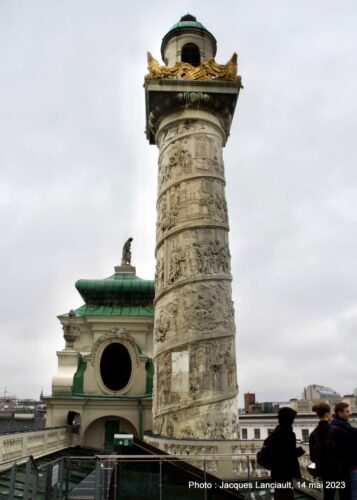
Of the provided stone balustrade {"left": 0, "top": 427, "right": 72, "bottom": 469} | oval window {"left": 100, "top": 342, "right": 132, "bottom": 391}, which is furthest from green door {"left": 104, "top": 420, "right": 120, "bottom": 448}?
stone balustrade {"left": 0, "top": 427, "right": 72, "bottom": 469}

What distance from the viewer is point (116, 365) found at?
62.5ft

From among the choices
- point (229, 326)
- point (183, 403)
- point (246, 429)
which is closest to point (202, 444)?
point (183, 403)

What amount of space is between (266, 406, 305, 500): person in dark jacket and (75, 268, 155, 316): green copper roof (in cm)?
1613

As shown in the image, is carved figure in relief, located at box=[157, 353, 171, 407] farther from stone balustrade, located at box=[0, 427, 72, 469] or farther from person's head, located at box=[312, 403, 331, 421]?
person's head, located at box=[312, 403, 331, 421]

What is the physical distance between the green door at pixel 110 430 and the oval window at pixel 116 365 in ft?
4.45

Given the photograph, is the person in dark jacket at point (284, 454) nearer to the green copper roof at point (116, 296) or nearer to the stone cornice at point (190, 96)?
the stone cornice at point (190, 96)

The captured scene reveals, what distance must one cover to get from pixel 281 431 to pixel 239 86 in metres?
12.2

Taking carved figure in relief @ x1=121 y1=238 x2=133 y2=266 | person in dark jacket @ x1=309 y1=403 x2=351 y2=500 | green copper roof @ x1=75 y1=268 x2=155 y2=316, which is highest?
carved figure in relief @ x1=121 y1=238 x2=133 y2=266

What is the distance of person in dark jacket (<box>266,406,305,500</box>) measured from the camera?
14.1 ft

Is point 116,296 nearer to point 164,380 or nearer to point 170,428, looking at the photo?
point 164,380

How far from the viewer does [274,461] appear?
4.30 meters

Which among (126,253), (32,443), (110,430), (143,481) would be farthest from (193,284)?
(126,253)

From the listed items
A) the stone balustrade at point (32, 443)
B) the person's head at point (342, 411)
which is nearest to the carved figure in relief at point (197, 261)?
the stone balustrade at point (32, 443)

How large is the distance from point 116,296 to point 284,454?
1713 cm
